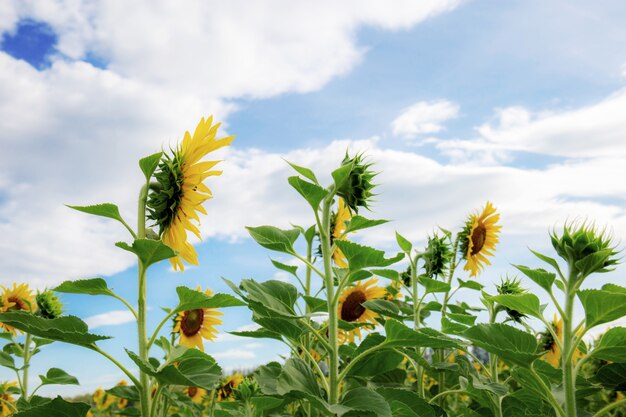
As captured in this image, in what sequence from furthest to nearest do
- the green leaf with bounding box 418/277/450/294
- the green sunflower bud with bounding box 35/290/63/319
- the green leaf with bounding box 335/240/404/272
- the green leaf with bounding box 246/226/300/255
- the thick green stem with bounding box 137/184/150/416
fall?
the green sunflower bud with bounding box 35/290/63/319
the green leaf with bounding box 418/277/450/294
the green leaf with bounding box 246/226/300/255
the green leaf with bounding box 335/240/404/272
the thick green stem with bounding box 137/184/150/416

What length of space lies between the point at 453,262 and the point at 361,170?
75.9 inches

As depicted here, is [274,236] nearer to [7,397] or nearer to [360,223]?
[360,223]

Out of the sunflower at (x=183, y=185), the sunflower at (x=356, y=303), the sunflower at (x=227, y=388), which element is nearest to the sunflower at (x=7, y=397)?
the sunflower at (x=227, y=388)

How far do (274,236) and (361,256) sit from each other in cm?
42

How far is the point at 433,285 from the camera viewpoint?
319cm

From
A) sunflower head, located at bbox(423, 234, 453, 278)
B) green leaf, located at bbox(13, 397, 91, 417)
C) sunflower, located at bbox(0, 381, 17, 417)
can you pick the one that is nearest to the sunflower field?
green leaf, located at bbox(13, 397, 91, 417)

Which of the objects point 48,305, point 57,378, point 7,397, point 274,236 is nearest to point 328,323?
point 274,236

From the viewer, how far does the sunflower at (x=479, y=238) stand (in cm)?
468

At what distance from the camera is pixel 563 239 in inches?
80.5

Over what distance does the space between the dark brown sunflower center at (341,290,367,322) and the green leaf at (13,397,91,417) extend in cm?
250

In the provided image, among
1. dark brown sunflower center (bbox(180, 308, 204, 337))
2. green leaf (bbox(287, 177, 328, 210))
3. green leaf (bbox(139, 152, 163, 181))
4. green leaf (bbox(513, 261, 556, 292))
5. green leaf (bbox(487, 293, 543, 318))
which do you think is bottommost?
→ green leaf (bbox(487, 293, 543, 318))

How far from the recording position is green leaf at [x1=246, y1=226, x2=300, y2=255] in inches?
91.9

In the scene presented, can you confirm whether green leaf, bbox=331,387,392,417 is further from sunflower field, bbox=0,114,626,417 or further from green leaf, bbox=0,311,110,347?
green leaf, bbox=0,311,110,347

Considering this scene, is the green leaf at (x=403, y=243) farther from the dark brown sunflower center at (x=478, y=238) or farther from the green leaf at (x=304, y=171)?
the dark brown sunflower center at (x=478, y=238)
